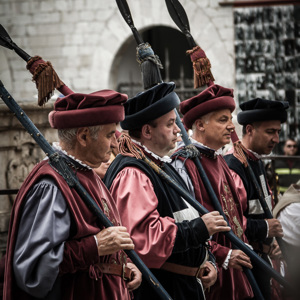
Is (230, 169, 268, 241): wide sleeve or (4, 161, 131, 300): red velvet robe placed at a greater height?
(4, 161, 131, 300): red velvet robe

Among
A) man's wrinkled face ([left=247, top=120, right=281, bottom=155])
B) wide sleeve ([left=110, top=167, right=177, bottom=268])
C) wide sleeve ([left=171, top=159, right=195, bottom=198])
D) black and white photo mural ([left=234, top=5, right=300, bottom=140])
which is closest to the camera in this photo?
wide sleeve ([left=110, top=167, right=177, bottom=268])

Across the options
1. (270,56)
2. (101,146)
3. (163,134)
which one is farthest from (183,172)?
(270,56)

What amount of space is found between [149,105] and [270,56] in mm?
10303

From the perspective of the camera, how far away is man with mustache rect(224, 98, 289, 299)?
4.62 m

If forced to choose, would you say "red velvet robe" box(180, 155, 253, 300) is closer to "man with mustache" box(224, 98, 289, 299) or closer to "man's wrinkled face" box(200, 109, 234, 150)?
"man's wrinkled face" box(200, 109, 234, 150)

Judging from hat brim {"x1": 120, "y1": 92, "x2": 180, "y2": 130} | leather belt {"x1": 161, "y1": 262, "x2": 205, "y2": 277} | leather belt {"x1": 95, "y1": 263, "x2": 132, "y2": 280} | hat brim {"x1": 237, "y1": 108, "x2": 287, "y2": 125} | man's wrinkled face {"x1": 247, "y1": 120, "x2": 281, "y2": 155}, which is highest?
hat brim {"x1": 120, "y1": 92, "x2": 180, "y2": 130}

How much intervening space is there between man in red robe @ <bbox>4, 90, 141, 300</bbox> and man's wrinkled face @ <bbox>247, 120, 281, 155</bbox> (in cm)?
238

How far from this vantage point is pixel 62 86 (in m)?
3.19

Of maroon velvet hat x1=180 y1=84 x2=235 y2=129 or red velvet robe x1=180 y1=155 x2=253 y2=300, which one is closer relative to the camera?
red velvet robe x1=180 y1=155 x2=253 y2=300

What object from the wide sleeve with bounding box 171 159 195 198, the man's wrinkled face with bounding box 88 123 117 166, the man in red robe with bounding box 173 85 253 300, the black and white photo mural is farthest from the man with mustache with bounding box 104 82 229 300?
the black and white photo mural

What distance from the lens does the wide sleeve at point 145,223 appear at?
10.5 feet

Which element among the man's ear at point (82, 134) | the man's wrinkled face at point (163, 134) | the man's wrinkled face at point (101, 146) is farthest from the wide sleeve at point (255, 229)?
the man's ear at point (82, 134)

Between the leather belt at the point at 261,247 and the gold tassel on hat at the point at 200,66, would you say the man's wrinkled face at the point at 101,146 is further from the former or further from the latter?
the leather belt at the point at 261,247

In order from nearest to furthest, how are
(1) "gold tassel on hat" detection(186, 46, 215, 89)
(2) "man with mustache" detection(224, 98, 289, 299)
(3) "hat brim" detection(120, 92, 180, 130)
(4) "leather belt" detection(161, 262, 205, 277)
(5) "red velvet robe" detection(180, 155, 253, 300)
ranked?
(4) "leather belt" detection(161, 262, 205, 277), (3) "hat brim" detection(120, 92, 180, 130), (5) "red velvet robe" detection(180, 155, 253, 300), (1) "gold tassel on hat" detection(186, 46, 215, 89), (2) "man with mustache" detection(224, 98, 289, 299)
